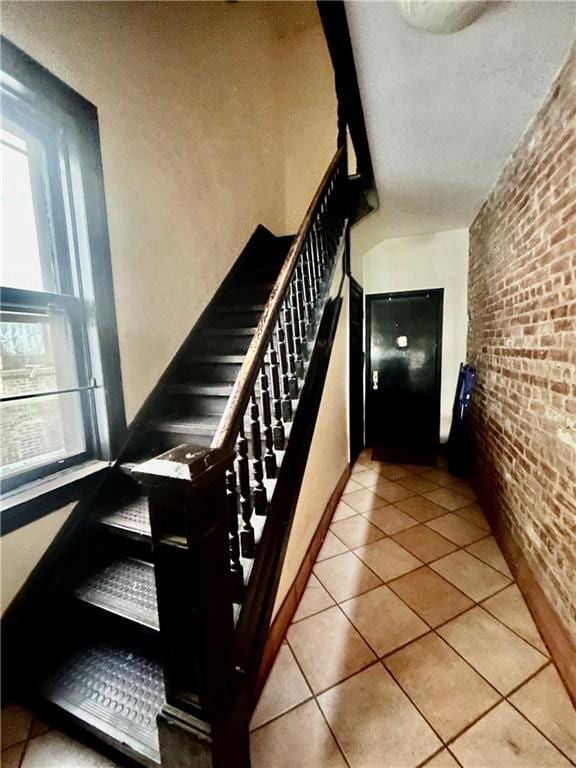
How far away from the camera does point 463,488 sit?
312cm

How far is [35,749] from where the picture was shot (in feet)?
3.73

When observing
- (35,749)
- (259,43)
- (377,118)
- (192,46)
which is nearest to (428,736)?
(35,749)

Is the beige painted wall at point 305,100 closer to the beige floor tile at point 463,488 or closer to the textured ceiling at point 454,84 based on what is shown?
the textured ceiling at point 454,84

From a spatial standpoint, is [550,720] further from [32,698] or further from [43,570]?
[43,570]

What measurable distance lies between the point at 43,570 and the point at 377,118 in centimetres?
282

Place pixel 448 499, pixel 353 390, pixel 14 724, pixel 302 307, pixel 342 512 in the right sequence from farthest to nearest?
1. pixel 353 390
2. pixel 448 499
3. pixel 342 512
4. pixel 302 307
5. pixel 14 724

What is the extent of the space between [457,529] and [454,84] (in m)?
2.70

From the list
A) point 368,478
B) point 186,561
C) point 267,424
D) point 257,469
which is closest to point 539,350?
point 267,424

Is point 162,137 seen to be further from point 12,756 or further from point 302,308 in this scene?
point 12,756

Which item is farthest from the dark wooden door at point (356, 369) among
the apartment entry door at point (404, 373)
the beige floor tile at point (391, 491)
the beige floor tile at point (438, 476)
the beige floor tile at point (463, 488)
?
the beige floor tile at point (463, 488)

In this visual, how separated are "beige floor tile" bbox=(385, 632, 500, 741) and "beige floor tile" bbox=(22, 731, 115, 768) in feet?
3.65

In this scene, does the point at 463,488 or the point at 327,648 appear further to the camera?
the point at 463,488

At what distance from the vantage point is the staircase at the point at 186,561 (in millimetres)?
899

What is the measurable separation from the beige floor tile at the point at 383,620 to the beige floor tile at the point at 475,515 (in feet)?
3.58
